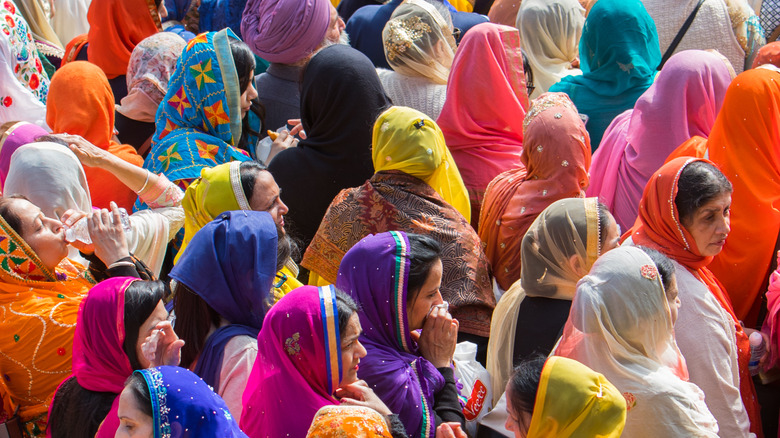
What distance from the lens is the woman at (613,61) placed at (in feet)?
14.6

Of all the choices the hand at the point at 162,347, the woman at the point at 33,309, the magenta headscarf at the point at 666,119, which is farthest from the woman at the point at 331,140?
the hand at the point at 162,347

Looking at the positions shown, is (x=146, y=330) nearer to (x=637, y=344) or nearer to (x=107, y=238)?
(x=107, y=238)

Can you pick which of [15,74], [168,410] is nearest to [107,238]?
[168,410]

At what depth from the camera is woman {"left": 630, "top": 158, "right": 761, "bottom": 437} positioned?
2836 mm

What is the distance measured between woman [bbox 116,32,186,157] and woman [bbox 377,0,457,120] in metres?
1.33

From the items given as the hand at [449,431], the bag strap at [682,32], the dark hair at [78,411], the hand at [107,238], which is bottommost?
the dark hair at [78,411]

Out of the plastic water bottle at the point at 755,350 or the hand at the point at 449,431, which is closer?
the hand at the point at 449,431

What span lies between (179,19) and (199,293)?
14.4ft

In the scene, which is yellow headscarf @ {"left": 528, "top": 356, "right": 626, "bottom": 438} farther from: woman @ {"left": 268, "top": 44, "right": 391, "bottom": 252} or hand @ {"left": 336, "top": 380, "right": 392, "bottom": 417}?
woman @ {"left": 268, "top": 44, "right": 391, "bottom": 252}

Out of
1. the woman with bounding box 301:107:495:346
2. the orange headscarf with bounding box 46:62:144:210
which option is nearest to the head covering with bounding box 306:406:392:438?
the woman with bounding box 301:107:495:346

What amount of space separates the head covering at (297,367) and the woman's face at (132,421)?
0.38 m

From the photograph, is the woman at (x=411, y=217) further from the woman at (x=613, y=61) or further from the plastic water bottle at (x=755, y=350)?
the woman at (x=613, y=61)

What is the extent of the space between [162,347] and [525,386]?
44.3 inches

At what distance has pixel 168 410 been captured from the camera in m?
2.00
